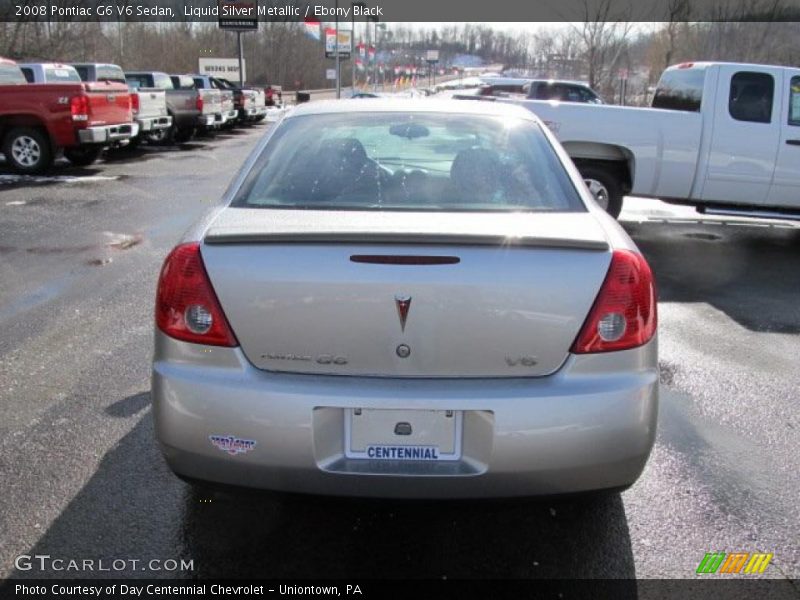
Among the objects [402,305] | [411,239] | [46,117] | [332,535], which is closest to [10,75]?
[46,117]

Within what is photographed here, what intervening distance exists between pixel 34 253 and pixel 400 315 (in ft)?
21.5

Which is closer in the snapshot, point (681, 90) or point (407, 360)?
point (407, 360)

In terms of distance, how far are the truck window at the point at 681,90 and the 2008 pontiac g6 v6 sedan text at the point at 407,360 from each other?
23.8 ft

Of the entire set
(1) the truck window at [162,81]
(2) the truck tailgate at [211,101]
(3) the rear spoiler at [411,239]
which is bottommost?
(2) the truck tailgate at [211,101]

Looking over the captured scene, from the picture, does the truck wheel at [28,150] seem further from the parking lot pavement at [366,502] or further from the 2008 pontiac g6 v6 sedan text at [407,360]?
the 2008 pontiac g6 v6 sedan text at [407,360]

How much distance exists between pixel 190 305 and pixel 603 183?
747cm

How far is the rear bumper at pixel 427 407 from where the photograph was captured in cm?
237

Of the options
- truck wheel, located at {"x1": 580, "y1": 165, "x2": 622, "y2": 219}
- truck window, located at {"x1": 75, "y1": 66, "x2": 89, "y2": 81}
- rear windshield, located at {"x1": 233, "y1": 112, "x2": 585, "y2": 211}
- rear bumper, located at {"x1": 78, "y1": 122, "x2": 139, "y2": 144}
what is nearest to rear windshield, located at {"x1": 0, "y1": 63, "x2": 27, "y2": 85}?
rear bumper, located at {"x1": 78, "y1": 122, "x2": 139, "y2": 144}

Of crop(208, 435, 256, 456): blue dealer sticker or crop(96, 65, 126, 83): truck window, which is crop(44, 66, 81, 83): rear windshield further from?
crop(208, 435, 256, 456): blue dealer sticker

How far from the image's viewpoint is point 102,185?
12922mm

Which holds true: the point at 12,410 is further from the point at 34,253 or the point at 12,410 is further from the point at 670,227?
the point at 670,227

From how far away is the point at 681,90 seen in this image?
9.15 metres

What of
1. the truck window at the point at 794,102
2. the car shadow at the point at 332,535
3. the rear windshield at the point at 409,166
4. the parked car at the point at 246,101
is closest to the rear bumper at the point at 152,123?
the parked car at the point at 246,101

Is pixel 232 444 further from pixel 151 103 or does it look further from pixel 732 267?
pixel 151 103
